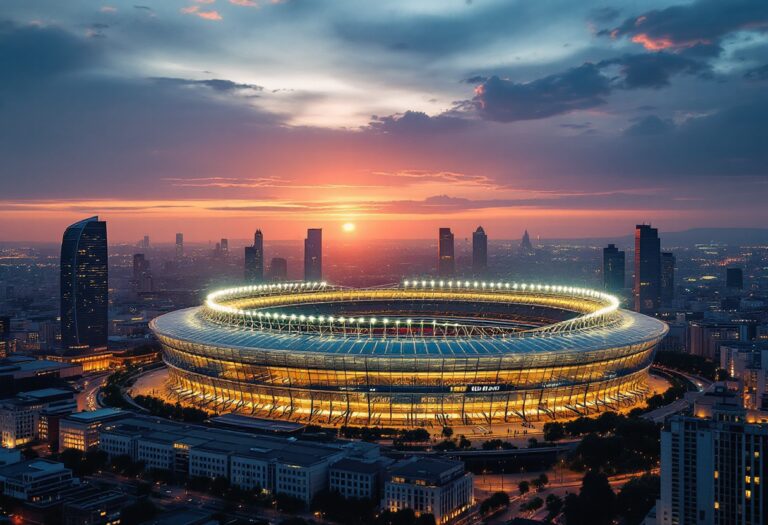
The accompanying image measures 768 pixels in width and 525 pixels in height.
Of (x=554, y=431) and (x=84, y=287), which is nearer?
(x=554, y=431)

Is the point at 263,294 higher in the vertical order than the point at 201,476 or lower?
higher

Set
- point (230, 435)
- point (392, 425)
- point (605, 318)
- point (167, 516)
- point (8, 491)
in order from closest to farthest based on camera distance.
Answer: point (167, 516), point (8, 491), point (230, 435), point (392, 425), point (605, 318)

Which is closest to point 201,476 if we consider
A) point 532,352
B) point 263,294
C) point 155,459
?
point 155,459

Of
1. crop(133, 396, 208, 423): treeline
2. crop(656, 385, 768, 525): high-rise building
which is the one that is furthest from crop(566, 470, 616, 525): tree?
crop(133, 396, 208, 423): treeline

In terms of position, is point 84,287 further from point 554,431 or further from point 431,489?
point 431,489

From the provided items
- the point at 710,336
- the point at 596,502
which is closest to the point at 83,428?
the point at 596,502

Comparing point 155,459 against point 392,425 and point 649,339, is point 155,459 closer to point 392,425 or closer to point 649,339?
point 392,425

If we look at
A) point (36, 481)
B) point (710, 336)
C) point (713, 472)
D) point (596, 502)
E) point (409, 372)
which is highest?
point (409, 372)
